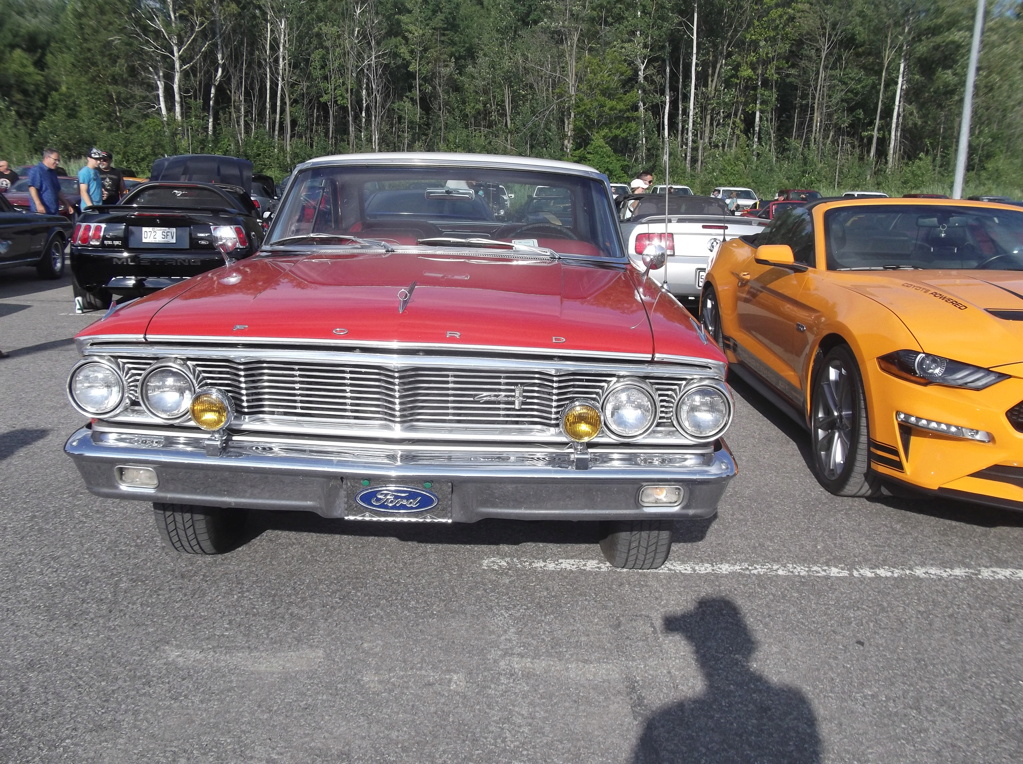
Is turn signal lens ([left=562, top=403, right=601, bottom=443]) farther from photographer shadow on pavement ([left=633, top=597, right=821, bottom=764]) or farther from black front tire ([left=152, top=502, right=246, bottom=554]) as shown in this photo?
black front tire ([left=152, top=502, right=246, bottom=554])

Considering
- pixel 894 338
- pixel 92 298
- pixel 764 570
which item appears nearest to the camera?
pixel 764 570

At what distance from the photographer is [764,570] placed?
375 centimetres

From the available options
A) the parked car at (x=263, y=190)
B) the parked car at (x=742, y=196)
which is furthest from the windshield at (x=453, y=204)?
the parked car at (x=742, y=196)

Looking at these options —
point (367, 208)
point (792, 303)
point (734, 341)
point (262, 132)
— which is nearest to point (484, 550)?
point (367, 208)

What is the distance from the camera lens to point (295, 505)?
3.03 meters

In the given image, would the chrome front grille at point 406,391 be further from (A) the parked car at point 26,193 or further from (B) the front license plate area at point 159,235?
(A) the parked car at point 26,193

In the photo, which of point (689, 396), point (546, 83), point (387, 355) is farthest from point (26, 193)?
point (546, 83)

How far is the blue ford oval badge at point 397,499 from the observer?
2.96 metres

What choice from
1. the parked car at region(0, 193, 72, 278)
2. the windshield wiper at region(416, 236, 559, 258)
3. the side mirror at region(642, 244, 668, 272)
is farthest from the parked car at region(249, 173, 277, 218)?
the side mirror at region(642, 244, 668, 272)

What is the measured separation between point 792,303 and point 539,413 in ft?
9.67

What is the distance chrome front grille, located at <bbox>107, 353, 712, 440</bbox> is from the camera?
2988 mm

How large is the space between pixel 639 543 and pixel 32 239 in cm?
1194

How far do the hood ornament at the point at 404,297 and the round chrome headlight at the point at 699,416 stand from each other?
1005 mm

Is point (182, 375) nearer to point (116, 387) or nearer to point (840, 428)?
point (116, 387)
